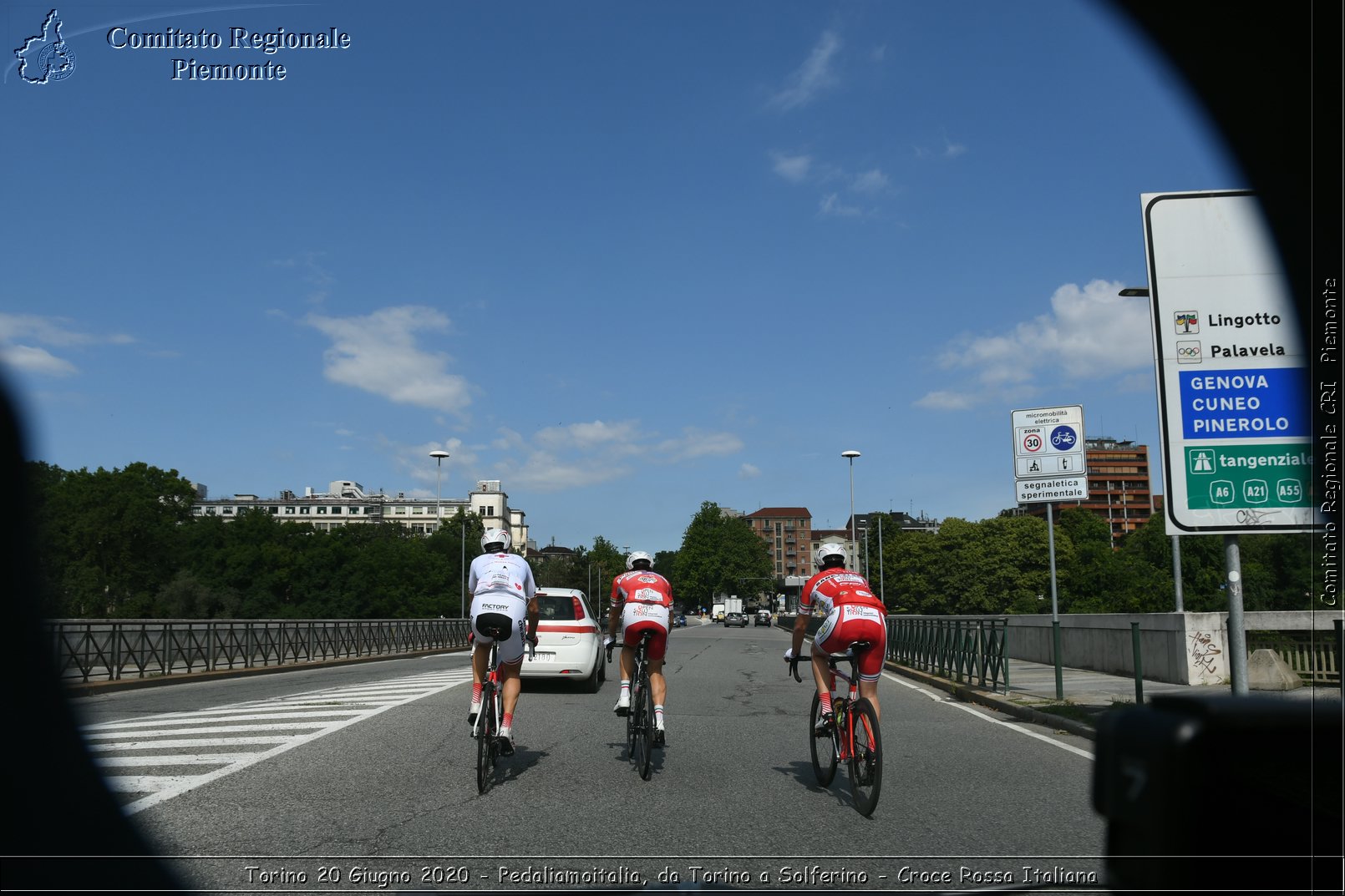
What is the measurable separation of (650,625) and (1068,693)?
9.27 m

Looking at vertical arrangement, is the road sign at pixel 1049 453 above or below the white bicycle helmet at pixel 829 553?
above

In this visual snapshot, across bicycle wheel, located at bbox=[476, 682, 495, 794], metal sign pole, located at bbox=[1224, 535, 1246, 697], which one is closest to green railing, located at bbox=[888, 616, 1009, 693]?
metal sign pole, located at bbox=[1224, 535, 1246, 697]

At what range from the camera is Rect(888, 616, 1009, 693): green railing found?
16359 millimetres

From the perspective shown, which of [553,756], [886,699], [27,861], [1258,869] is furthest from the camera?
[886,699]

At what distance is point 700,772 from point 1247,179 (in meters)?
5.48

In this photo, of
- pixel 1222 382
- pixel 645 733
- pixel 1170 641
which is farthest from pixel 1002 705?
pixel 645 733

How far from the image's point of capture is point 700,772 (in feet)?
26.1

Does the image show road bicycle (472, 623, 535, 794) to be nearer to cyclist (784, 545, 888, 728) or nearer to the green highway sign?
cyclist (784, 545, 888, 728)

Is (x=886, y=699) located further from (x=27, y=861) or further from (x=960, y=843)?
(x=27, y=861)

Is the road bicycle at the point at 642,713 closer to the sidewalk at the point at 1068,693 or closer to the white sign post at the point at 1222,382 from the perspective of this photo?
the sidewalk at the point at 1068,693

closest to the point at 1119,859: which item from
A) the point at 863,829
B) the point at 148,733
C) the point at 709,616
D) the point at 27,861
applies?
the point at 27,861

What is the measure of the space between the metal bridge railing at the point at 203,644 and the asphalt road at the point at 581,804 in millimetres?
4376

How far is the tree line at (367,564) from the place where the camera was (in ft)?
233

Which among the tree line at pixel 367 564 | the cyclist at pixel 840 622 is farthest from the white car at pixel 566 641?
the tree line at pixel 367 564
